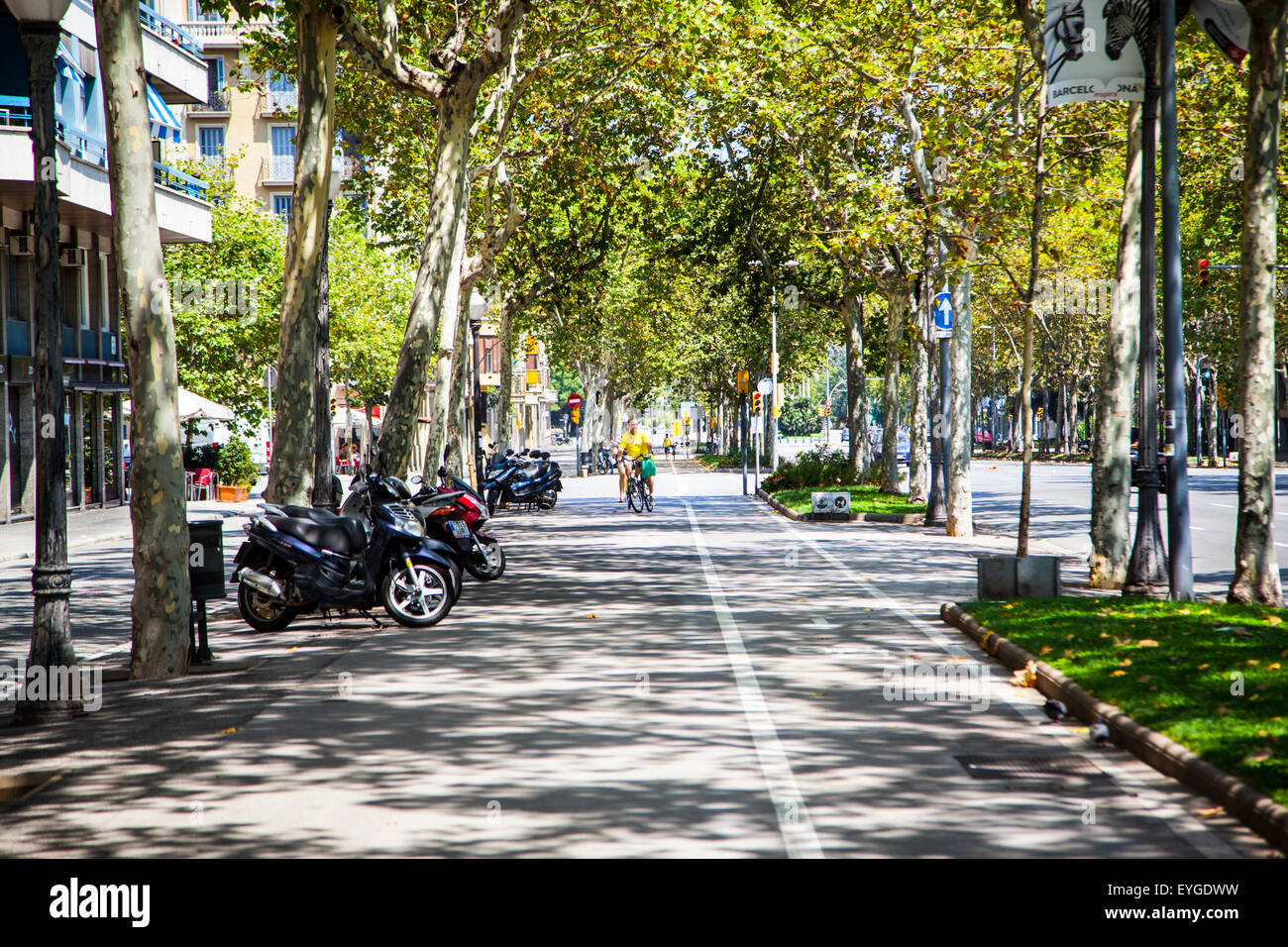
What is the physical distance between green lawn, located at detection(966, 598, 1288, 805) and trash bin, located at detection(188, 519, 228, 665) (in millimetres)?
6037

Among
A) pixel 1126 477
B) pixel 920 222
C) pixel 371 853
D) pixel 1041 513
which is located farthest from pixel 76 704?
pixel 1041 513

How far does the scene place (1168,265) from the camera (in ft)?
42.2

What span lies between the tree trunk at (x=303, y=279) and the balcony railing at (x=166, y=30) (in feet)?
70.7

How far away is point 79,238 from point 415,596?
2460cm

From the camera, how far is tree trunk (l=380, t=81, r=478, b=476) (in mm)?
18000

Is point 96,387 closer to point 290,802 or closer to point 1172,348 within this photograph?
point 1172,348

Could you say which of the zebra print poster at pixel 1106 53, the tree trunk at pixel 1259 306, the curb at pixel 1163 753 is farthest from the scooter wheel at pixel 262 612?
the zebra print poster at pixel 1106 53

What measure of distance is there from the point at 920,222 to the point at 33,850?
1997cm

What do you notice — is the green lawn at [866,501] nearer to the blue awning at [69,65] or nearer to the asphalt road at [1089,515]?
the asphalt road at [1089,515]

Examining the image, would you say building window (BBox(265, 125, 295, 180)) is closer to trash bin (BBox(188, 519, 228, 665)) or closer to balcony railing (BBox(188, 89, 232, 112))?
balcony railing (BBox(188, 89, 232, 112))

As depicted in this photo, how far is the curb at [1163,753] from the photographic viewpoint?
5613 mm

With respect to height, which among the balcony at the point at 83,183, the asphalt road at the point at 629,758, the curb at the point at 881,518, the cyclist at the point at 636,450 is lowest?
the asphalt road at the point at 629,758

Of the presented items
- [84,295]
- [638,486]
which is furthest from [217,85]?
[638,486]

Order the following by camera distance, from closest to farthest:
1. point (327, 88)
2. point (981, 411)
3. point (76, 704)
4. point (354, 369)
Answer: point (76, 704) < point (327, 88) < point (354, 369) < point (981, 411)
